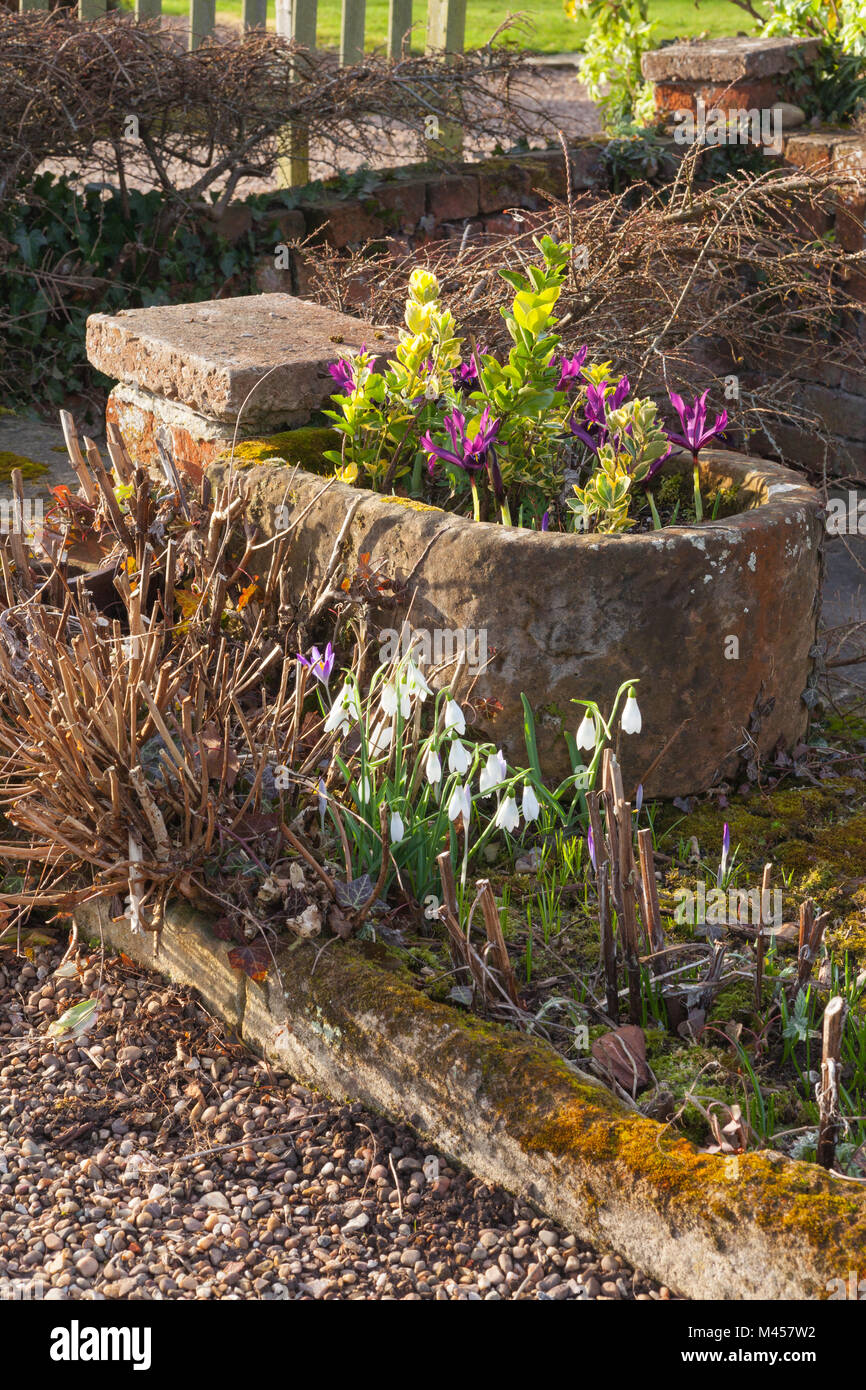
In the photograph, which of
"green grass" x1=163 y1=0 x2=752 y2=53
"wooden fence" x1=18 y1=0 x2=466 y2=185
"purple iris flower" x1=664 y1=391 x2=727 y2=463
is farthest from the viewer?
"green grass" x1=163 y1=0 x2=752 y2=53

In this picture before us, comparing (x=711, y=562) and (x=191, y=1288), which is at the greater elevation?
(x=711, y=562)

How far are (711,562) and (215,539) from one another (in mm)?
1136

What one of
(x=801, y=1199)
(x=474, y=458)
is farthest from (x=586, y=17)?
(x=801, y=1199)

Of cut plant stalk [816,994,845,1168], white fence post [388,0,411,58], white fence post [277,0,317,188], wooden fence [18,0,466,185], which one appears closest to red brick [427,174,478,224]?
wooden fence [18,0,466,185]

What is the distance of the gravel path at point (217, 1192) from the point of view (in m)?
2.03

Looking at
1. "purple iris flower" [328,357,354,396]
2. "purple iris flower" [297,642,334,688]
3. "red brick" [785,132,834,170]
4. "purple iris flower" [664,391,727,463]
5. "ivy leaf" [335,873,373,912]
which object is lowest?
"ivy leaf" [335,873,373,912]

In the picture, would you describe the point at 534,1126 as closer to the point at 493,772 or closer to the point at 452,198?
the point at 493,772

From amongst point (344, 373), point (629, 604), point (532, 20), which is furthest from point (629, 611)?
point (532, 20)

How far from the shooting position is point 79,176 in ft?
18.8

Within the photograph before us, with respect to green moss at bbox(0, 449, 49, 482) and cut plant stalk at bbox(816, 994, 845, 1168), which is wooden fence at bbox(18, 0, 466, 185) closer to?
green moss at bbox(0, 449, 49, 482)

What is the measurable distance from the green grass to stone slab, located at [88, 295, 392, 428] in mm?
12301

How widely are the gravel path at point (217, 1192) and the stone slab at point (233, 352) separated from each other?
5.20 ft

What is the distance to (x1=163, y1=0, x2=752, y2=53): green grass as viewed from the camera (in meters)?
16.0
